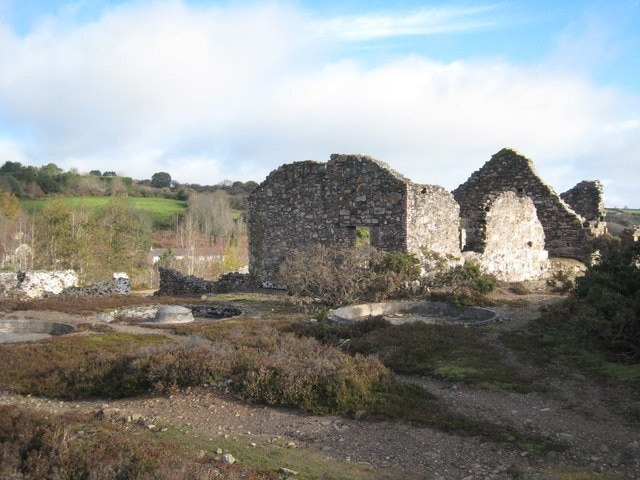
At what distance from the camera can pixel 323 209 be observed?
736 inches

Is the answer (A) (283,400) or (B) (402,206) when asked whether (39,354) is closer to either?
(A) (283,400)

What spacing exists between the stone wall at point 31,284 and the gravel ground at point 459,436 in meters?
14.8

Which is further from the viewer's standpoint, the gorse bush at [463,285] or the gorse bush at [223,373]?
the gorse bush at [463,285]

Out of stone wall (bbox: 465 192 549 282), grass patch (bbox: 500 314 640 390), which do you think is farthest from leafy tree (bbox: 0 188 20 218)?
grass patch (bbox: 500 314 640 390)

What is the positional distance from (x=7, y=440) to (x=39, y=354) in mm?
5038

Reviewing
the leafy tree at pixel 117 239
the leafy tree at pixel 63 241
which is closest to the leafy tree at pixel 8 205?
the leafy tree at pixel 117 239

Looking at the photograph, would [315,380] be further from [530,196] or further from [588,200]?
[588,200]

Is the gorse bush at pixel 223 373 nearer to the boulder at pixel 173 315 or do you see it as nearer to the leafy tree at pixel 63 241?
the boulder at pixel 173 315

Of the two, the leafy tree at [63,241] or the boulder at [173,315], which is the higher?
the leafy tree at [63,241]

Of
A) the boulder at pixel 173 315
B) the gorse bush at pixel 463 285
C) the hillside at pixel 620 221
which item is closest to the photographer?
the gorse bush at pixel 463 285

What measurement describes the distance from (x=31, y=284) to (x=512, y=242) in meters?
17.9

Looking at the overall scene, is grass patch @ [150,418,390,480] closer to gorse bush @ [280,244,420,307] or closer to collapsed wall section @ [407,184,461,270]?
gorse bush @ [280,244,420,307]

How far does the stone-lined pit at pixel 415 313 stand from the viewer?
12563mm

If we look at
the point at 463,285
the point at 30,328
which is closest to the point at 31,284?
the point at 30,328
